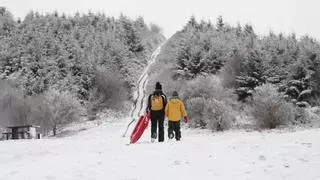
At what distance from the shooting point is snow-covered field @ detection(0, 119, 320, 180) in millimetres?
8031

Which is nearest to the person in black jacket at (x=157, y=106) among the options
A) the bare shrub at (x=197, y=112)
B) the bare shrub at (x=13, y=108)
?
the bare shrub at (x=197, y=112)

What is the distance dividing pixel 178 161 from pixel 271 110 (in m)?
24.7

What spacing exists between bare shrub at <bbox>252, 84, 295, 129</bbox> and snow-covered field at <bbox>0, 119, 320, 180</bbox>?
21.1m

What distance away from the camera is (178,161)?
9281 mm

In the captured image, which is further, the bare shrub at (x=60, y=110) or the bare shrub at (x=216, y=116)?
the bare shrub at (x=60, y=110)

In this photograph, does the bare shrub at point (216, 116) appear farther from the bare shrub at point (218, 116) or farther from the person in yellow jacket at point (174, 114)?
the person in yellow jacket at point (174, 114)

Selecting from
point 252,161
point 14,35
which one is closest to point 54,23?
point 14,35

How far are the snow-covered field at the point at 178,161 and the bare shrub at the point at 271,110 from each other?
69.1 feet

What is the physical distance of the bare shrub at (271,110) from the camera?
3250cm

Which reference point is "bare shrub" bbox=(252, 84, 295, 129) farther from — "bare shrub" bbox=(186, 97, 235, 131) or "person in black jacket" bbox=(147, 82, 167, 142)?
"person in black jacket" bbox=(147, 82, 167, 142)

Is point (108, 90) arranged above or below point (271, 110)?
above

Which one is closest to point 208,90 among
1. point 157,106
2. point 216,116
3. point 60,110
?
point 216,116

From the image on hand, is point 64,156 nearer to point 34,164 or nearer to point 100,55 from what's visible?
point 34,164

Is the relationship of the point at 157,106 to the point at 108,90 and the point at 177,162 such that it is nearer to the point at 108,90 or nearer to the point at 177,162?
the point at 177,162
